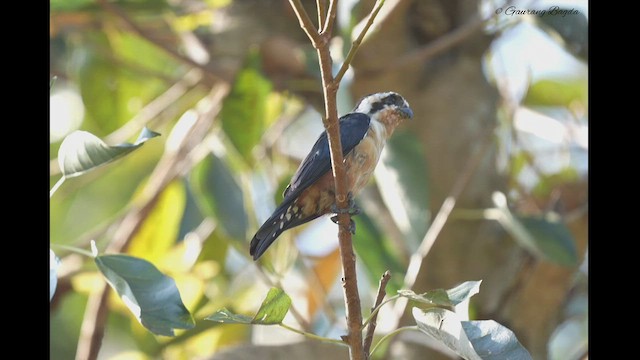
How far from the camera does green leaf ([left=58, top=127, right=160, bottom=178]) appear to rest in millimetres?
1754

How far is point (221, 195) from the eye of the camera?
3.08 meters

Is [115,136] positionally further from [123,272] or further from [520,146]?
[123,272]

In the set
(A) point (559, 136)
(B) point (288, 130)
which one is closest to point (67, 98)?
(B) point (288, 130)

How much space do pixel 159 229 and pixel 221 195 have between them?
1.56ft

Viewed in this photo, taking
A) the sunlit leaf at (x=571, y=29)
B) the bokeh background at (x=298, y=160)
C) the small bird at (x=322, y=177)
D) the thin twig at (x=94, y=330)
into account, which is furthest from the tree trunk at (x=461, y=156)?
the thin twig at (x=94, y=330)

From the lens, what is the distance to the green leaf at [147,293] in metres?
A: 1.76

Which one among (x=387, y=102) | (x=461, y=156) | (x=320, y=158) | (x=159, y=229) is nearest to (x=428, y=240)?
(x=387, y=102)

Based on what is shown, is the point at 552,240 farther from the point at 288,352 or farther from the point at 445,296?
the point at 445,296

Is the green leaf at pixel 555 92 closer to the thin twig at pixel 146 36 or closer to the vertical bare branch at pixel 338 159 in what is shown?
the thin twig at pixel 146 36

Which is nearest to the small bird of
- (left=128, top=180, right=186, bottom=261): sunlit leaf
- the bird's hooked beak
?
the bird's hooked beak

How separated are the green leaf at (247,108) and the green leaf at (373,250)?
465 mm

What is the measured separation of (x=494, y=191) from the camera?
335 centimetres

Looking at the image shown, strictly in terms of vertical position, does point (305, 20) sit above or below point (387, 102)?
above
